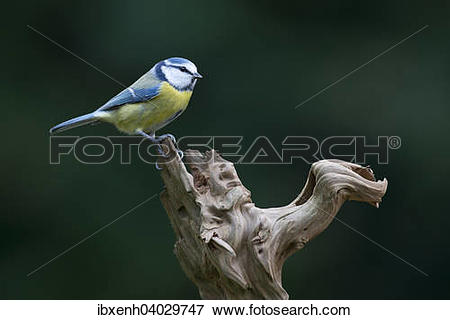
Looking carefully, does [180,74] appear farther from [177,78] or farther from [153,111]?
[153,111]

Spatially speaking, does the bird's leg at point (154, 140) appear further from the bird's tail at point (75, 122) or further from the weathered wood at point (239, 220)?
the bird's tail at point (75, 122)

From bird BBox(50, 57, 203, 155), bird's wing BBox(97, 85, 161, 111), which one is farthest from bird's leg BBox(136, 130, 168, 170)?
bird's wing BBox(97, 85, 161, 111)

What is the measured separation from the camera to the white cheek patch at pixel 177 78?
2.15 meters

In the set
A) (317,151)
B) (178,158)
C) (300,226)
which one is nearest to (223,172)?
(178,158)

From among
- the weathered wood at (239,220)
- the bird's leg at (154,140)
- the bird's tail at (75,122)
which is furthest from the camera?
the bird's tail at (75,122)

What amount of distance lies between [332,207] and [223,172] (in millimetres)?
361

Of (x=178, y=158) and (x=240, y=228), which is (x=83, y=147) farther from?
(x=240, y=228)

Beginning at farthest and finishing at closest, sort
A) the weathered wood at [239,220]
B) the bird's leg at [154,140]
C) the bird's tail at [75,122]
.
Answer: the bird's tail at [75,122]
the bird's leg at [154,140]
the weathered wood at [239,220]

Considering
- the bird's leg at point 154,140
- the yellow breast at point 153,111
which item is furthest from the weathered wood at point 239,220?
the yellow breast at point 153,111

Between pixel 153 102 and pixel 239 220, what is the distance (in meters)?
0.51

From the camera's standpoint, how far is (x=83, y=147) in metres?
2.56

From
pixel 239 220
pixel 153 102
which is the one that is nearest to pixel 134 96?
pixel 153 102

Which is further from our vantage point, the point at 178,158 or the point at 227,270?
the point at 178,158

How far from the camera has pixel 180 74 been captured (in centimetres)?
216
